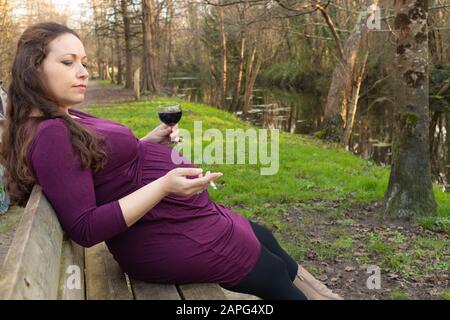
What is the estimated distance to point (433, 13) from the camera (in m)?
19.5

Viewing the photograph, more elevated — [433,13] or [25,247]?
[433,13]

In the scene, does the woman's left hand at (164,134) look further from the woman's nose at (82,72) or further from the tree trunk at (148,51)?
the tree trunk at (148,51)

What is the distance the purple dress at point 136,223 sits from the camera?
200cm

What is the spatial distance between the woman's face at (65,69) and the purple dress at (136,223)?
0.18 metres

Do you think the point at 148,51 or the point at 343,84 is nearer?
the point at 343,84

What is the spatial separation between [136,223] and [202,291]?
0.44 m

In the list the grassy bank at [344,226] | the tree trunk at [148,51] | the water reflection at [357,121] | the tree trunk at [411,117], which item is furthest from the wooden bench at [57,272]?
the tree trunk at [148,51]

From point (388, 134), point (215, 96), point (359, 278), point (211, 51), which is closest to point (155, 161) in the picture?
point (359, 278)

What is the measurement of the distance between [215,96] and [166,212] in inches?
1099

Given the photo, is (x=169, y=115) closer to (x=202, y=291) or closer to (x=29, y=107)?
(x=29, y=107)

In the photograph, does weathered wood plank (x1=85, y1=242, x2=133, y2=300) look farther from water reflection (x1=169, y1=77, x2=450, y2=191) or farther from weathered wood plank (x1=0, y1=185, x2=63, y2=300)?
water reflection (x1=169, y1=77, x2=450, y2=191)

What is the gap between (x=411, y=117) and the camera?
5.30 metres

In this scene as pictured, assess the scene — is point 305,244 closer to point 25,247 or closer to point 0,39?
point 25,247

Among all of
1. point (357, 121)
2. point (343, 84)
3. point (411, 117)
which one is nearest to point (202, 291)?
point (411, 117)
